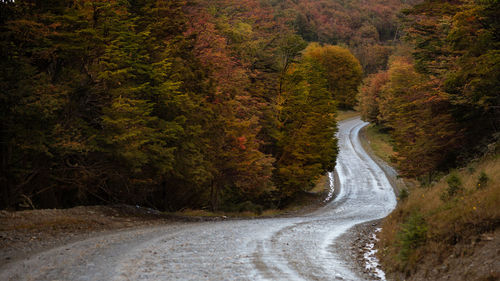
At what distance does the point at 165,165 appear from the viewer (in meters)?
18.1

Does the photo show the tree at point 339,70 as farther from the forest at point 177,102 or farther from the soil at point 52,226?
the soil at point 52,226

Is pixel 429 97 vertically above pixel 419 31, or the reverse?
pixel 419 31

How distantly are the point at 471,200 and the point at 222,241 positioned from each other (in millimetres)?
6725

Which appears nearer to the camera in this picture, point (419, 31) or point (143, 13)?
point (143, 13)

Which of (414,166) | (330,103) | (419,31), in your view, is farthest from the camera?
(330,103)

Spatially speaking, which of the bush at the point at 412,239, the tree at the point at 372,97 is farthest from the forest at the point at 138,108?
the tree at the point at 372,97

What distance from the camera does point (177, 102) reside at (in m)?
19.0

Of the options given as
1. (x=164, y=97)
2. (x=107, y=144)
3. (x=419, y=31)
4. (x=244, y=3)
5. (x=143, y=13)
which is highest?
(x=244, y=3)

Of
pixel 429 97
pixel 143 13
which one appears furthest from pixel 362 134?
pixel 143 13

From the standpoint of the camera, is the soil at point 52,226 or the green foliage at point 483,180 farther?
the soil at point 52,226

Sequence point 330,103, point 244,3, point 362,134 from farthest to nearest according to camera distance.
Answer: point 362,134 → point 330,103 → point 244,3

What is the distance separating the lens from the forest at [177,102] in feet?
47.5

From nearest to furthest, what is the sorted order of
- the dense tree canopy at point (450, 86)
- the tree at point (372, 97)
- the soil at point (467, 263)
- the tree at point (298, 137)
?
→ the soil at point (467, 263), the dense tree canopy at point (450, 86), the tree at point (298, 137), the tree at point (372, 97)

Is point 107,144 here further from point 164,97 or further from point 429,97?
point 429,97
